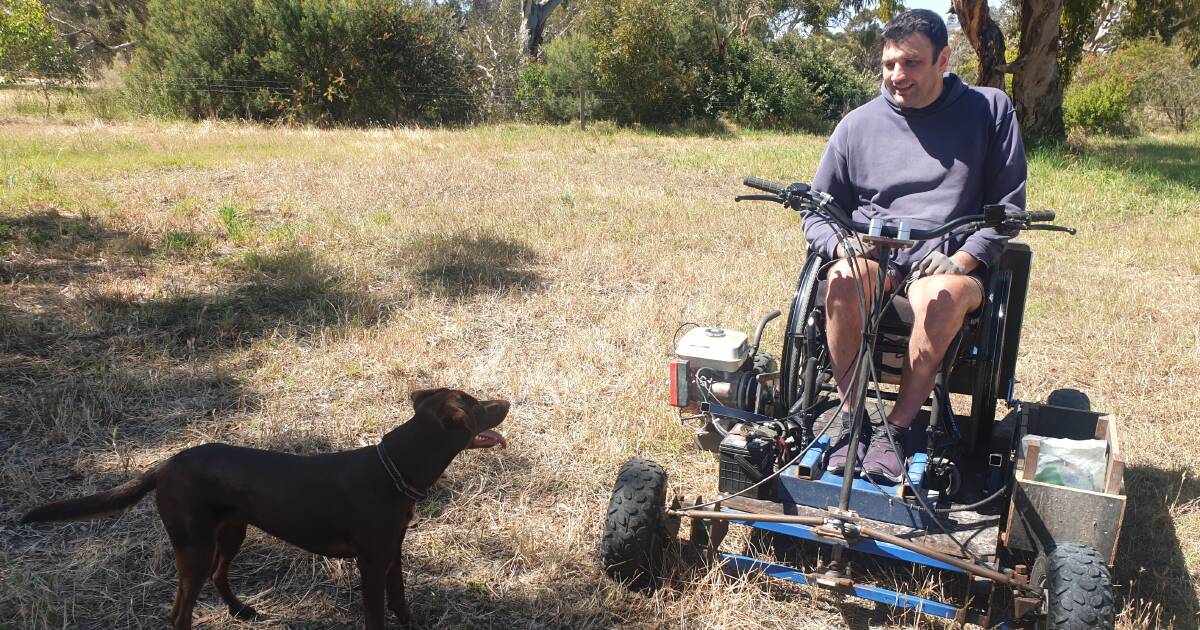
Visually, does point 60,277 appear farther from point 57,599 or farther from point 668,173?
point 668,173

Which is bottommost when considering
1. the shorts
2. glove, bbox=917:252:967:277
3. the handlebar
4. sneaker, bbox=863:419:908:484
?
sneaker, bbox=863:419:908:484

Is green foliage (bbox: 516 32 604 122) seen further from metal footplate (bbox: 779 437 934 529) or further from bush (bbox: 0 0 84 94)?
metal footplate (bbox: 779 437 934 529)

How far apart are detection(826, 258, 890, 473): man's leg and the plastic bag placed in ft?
2.11

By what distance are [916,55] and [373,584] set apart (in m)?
2.75

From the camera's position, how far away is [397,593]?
284 centimetres

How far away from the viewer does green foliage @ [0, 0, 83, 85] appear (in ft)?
→ 66.8

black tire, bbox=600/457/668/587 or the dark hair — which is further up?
the dark hair

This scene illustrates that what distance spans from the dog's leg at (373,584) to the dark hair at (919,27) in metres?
2.66

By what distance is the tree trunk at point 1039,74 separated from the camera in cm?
1459

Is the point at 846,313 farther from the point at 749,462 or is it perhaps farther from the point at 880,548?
the point at 880,548

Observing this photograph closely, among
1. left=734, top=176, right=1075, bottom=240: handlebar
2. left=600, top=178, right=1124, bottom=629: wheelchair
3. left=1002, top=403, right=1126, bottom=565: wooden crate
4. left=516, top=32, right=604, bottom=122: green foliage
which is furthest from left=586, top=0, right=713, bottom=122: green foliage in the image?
left=1002, top=403, right=1126, bottom=565: wooden crate

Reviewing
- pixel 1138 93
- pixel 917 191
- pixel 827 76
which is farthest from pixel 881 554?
pixel 1138 93

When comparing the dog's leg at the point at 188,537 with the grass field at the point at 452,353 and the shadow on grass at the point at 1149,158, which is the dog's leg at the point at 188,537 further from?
the shadow on grass at the point at 1149,158

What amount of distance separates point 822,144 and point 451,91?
34.7 feet
